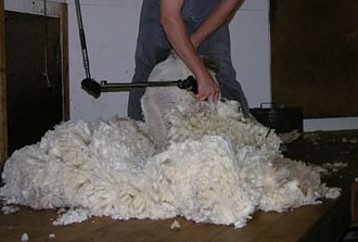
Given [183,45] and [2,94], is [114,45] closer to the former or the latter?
[2,94]

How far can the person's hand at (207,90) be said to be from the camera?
5.30 ft

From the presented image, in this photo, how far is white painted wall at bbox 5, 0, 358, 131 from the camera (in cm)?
288

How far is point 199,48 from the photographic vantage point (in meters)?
1.89

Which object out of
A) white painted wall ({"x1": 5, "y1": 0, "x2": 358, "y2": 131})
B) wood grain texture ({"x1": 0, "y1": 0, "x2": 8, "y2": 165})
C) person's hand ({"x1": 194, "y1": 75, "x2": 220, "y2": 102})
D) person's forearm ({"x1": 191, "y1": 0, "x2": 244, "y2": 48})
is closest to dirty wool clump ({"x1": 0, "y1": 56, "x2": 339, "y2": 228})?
person's hand ({"x1": 194, "y1": 75, "x2": 220, "y2": 102})

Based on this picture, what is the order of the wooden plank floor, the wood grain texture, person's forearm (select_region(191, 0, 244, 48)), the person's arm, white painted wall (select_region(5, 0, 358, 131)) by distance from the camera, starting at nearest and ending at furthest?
the wooden plank floor → the person's arm → person's forearm (select_region(191, 0, 244, 48)) → the wood grain texture → white painted wall (select_region(5, 0, 358, 131))

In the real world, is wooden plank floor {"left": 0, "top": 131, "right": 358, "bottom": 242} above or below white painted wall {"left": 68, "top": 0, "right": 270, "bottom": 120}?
below

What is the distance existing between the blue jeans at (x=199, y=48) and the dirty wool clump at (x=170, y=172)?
0.77ft

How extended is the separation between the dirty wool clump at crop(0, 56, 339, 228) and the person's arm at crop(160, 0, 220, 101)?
4cm

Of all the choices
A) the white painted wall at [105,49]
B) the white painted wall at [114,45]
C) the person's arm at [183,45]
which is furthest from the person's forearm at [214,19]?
the white painted wall at [105,49]

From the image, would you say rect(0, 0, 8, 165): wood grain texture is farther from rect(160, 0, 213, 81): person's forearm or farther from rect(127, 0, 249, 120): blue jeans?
rect(160, 0, 213, 81): person's forearm

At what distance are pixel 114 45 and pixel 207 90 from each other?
4.80ft

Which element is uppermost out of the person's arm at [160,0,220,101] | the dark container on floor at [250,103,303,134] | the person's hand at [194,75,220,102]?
the person's arm at [160,0,220,101]

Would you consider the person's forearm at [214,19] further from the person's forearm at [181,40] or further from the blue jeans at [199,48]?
the person's forearm at [181,40]

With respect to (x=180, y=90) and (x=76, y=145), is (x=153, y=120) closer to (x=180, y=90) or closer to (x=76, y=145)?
(x=180, y=90)
